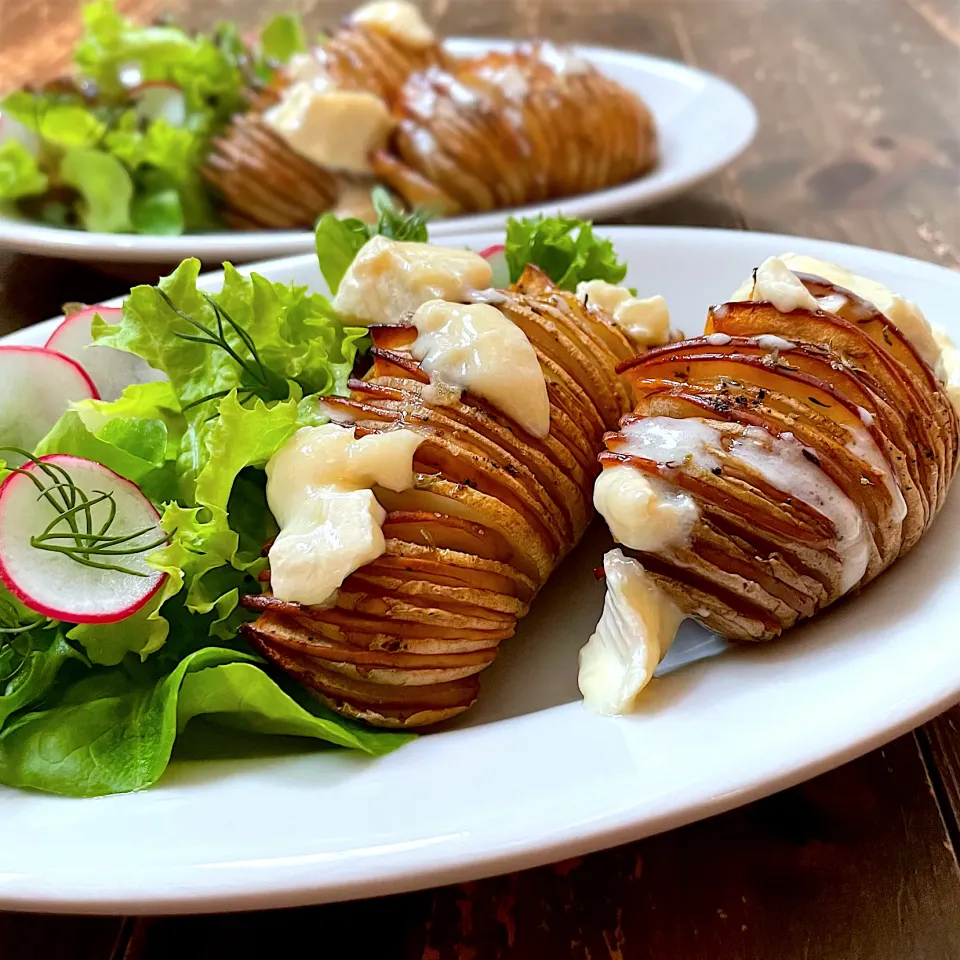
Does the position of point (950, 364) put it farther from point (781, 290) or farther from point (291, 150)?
point (291, 150)

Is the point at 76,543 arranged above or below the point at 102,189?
above

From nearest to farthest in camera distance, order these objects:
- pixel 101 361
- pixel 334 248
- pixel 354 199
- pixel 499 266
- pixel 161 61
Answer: pixel 101 361, pixel 334 248, pixel 499 266, pixel 354 199, pixel 161 61

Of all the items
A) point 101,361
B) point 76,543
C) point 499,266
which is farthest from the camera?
point 499,266

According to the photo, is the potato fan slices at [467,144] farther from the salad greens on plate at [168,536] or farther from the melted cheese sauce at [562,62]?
the salad greens on plate at [168,536]

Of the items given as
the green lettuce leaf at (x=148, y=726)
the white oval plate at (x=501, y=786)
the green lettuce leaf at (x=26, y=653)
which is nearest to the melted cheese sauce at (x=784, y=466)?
the white oval plate at (x=501, y=786)

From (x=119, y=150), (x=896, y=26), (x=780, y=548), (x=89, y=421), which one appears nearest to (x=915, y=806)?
(x=780, y=548)

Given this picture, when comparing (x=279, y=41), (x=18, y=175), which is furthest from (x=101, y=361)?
(x=279, y=41)

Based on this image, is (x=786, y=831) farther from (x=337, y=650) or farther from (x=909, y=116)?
(x=909, y=116)
